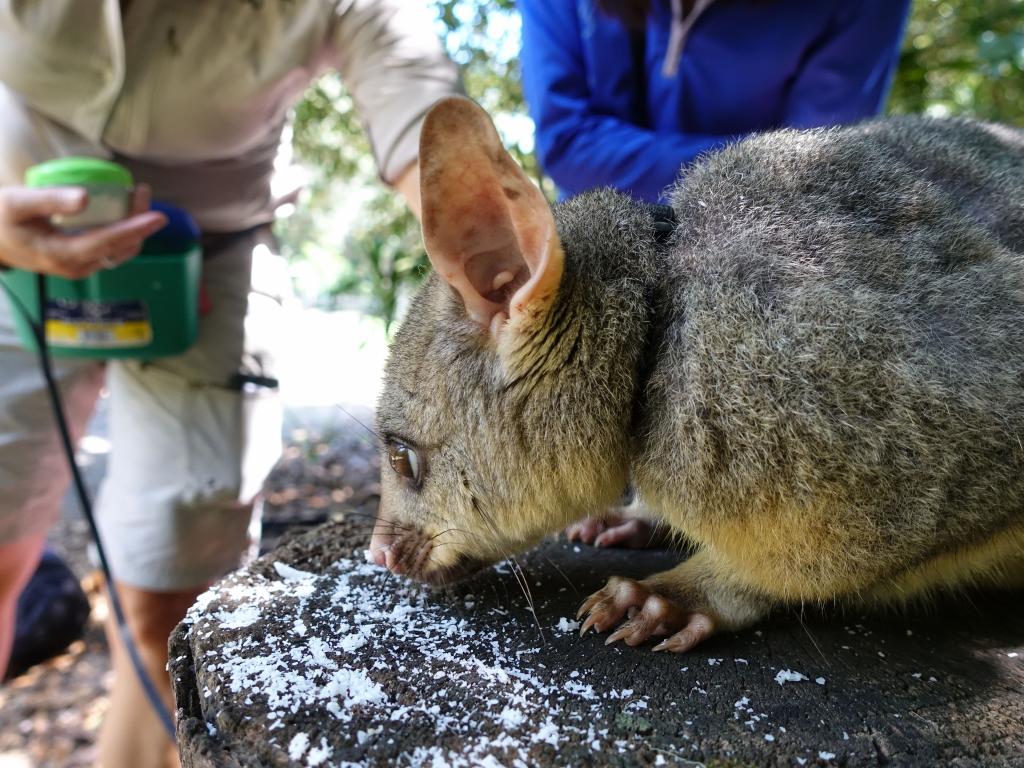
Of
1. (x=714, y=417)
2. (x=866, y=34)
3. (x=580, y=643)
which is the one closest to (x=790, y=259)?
(x=714, y=417)

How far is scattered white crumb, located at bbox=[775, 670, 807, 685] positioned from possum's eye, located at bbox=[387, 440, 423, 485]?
3.54 ft

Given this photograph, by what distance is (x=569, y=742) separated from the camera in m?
1.55

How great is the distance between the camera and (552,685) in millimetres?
1763

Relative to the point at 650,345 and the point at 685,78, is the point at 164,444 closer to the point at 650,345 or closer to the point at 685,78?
the point at 650,345

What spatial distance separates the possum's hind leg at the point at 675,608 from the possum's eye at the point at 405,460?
611 millimetres

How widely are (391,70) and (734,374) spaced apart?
1.98 metres

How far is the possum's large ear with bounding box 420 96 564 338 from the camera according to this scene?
1.73 m

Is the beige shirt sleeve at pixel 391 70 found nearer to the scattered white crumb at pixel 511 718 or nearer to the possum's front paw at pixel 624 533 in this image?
the possum's front paw at pixel 624 533

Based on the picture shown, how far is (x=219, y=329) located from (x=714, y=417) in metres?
2.48

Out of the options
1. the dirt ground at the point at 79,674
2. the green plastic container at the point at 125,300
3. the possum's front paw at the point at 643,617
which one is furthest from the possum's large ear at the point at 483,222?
the green plastic container at the point at 125,300

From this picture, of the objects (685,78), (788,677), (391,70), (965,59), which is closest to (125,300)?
(391,70)

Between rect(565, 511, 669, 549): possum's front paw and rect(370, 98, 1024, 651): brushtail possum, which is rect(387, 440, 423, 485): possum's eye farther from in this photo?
rect(565, 511, 669, 549): possum's front paw

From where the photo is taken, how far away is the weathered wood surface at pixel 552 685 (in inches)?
60.7

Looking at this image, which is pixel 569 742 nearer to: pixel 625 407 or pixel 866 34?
pixel 625 407
